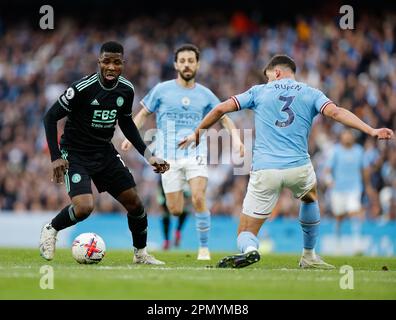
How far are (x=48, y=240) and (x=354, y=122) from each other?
392cm

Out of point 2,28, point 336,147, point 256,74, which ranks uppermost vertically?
point 2,28

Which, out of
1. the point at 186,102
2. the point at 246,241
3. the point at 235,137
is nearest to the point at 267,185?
the point at 246,241

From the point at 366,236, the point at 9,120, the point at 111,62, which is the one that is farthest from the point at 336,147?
the point at 9,120

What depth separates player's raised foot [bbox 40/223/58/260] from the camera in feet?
33.9

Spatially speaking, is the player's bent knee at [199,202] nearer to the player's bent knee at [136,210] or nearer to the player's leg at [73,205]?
the player's bent knee at [136,210]

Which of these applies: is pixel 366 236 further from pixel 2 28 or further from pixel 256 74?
pixel 2 28

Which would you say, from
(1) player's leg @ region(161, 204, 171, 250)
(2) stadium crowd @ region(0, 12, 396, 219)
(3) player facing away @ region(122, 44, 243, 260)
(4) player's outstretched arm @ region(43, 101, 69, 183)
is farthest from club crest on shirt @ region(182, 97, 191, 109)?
(2) stadium crowd @ region(0, 12, 396, 219)

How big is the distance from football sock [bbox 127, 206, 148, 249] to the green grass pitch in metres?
0.40

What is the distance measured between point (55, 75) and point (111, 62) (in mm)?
17845

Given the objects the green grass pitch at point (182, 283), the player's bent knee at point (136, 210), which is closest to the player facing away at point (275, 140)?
the green grass pitch at point (182, 283)

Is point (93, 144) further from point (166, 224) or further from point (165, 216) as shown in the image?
point (166, 224)

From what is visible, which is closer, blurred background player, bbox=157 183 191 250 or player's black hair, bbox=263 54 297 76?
player's black hair, bbox=263 54 297 76

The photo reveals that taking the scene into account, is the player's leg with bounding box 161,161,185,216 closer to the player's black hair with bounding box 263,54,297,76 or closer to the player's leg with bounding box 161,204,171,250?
the player's leg with bounding box 161,204,171,250

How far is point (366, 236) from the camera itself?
19078mm
